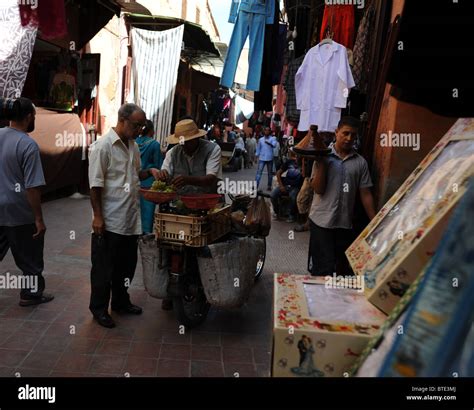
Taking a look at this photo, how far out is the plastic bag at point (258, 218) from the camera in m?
4.94

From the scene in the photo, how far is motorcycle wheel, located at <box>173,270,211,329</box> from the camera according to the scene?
4133mm

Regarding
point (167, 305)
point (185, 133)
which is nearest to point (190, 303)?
point (167, 305)

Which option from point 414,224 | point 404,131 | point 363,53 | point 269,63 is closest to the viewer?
point 414,224

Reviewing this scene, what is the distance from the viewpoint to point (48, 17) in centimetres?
613

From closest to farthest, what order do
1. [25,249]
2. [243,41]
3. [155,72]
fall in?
1. [25,249]
2. [243,41]
3. [155,72]

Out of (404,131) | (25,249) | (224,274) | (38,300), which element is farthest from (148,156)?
(404,131)

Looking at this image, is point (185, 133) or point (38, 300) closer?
point (185, 133)

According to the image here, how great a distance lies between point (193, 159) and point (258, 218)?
1046mm

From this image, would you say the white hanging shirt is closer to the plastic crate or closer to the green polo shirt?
the green polo shirt

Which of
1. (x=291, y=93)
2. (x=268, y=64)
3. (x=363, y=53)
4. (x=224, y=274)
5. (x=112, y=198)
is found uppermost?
(x=363, y=53)

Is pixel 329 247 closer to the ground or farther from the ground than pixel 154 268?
farther from the ground

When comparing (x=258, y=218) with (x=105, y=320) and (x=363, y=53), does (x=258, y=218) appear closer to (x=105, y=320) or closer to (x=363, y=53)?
(x=105, y=320)

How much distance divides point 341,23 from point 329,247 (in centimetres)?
346
